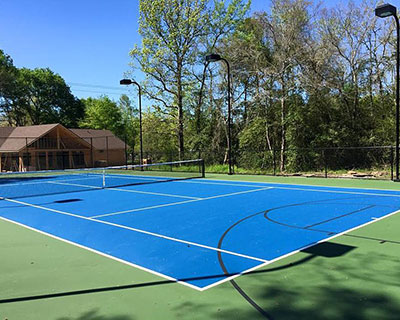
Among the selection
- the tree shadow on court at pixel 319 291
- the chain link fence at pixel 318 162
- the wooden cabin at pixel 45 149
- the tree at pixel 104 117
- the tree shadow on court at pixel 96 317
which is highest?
the tree at pixel 104 117

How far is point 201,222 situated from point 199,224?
219 millimetres

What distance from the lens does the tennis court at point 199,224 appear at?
5012 millimetres

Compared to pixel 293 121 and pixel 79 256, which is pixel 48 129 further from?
pixel 79 256

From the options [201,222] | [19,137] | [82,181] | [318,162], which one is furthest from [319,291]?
[19,137]

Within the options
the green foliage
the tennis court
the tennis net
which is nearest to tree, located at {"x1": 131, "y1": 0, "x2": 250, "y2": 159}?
the tennis net

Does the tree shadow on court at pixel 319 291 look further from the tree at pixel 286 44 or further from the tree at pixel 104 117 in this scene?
the tree at pixel 104 117

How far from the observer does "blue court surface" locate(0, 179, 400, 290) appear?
520 centimetres

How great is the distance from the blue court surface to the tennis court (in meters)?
0.02

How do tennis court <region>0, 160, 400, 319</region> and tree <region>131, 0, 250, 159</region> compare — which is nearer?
tennis court <region>0, 160, 400, 319</region>

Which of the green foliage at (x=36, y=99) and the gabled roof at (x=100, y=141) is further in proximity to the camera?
the green foliage at (x=36, y=99)

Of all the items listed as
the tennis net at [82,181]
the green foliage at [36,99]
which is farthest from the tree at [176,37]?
the green foliage at [36,99]

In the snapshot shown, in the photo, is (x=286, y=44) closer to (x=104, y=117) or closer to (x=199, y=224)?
(x=199, y=224)

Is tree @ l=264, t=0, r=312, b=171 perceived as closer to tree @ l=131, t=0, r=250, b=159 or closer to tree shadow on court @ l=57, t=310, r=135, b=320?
tree @ l=131, t=0, r=250, b=159

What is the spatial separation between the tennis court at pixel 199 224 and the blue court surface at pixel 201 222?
17 millimetres
